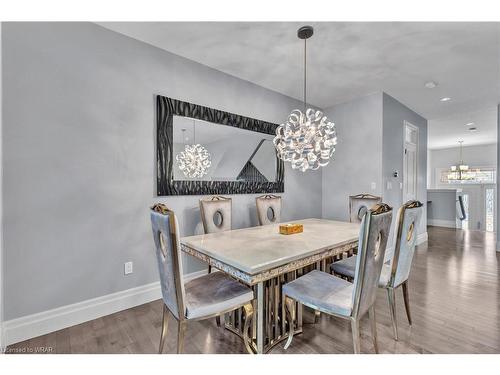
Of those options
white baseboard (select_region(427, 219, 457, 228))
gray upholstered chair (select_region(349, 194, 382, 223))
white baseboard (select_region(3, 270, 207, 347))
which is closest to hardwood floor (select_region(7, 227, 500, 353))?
white baseboard (select_region(3, 270, 207, 347))

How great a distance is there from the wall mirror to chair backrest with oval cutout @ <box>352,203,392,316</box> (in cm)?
192

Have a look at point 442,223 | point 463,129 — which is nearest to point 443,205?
point 442,223

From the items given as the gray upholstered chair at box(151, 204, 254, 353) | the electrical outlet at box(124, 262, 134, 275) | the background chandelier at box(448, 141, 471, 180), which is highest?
the background chandelier at box(448, 141, 471, 180)

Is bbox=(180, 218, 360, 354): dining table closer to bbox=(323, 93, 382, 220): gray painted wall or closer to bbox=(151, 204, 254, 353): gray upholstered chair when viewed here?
bbox=(151, 204, 254, 353): gray upholstered chair

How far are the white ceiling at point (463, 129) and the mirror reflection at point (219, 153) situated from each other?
13.9 ft

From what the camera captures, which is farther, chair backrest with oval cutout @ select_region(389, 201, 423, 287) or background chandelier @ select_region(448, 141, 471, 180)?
background chandelier @ select_region(448, 141, 471, 180)

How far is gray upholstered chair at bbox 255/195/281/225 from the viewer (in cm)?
295

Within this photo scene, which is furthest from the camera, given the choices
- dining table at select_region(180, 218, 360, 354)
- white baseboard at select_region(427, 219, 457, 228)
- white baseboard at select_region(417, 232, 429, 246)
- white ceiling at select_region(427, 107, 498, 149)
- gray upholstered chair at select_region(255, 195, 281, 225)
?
white baseboard at select_region(427, 219, 457, 228)

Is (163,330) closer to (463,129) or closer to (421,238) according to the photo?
(421,238)

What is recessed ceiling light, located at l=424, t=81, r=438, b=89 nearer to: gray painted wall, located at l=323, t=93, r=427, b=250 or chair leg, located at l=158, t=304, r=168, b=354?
gray painted wall, located at l=323, t=93, r=427, b=250

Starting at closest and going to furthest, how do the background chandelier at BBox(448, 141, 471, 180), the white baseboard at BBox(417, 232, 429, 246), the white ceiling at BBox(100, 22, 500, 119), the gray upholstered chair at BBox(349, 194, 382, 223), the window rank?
the white ceiling at BBox(100, 22, 500, 119), the gray upholstered chair at BBox(349, 194, 382, 223), the white baseboard at BBox(417, 232, 429, 246), the window, the background chandelier at BBox(448, 141, 471, 180)

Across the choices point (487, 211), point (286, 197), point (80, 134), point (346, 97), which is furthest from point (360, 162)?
point (487, 211)

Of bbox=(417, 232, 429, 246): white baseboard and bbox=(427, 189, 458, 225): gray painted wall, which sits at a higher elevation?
bbox=(427, 189, 458, 225): gray painted wall

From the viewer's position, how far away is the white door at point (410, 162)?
430 cm
